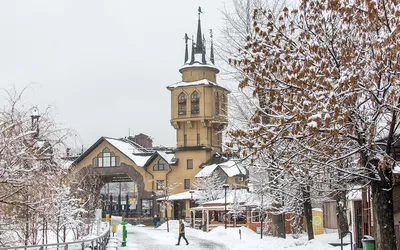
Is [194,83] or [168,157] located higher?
[194,83]

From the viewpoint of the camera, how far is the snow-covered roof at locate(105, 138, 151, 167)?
76562 mm

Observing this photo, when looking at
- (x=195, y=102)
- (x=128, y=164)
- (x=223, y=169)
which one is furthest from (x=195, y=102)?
(x=128, y=164)

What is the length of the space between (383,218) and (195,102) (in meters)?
62.4

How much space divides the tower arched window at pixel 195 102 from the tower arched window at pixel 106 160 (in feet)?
40.9

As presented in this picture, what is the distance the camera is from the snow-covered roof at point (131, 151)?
251 ft

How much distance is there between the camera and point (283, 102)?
12234 mm

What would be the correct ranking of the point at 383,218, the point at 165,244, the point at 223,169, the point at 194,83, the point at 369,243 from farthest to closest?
the point at 194,83
the point at 223,169
the point at 165,244
the point at 369,243
the point at 383,218

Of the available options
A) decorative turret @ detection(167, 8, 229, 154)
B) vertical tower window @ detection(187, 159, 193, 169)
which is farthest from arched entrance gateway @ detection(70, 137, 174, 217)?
decorative turret @ detection(167, 8, 229, 154)

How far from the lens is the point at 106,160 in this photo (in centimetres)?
7775

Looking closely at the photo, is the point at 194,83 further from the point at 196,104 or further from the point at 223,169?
the point at 223,169

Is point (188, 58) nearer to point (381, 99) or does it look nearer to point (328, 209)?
point (328, 209)

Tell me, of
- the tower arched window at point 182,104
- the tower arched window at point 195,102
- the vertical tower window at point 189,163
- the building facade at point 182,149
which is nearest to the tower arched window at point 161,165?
the building facade at point 182,149

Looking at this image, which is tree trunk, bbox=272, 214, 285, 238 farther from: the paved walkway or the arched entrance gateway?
the arched entrance gateway

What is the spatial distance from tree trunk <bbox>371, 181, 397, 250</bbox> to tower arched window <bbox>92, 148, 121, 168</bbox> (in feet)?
218
